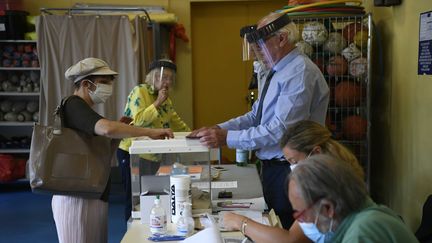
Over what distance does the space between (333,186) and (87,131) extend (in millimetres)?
1316

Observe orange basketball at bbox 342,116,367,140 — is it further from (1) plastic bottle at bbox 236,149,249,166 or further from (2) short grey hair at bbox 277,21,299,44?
(2) short grey hair at bbox 277,21,299,44

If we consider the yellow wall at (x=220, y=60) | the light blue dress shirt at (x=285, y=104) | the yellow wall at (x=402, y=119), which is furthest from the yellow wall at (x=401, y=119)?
the yellow wall at (x=220, y=60)

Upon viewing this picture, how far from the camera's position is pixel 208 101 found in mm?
5941

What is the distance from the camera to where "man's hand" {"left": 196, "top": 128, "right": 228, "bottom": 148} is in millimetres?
2188

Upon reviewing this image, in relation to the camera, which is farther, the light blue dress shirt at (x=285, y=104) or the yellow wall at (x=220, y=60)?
the yellow wall at (x=220, y=60)

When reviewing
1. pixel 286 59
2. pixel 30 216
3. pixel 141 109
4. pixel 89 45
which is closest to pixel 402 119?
pixel 286 59

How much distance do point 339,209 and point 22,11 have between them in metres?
4.93

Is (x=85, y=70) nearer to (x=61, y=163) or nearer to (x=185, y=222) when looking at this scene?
(x=61, y=163)

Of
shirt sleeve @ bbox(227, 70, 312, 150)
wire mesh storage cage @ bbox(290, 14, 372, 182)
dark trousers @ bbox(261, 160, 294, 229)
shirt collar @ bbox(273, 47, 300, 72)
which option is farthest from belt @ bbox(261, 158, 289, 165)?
wire mesh storage cage @ bbox(290, 14, 372, 182)

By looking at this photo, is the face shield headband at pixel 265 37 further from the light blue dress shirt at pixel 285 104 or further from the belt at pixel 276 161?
the belt at pixel 276 161

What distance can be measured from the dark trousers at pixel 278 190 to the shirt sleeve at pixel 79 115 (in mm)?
806

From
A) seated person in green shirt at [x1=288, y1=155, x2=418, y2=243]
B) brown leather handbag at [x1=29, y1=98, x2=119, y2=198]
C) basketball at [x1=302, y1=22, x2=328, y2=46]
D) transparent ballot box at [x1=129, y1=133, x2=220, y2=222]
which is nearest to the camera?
seated person in green shirt at [x1=288, y1=155, x2=418, y2=243]

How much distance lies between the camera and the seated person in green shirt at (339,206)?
1.22 meters

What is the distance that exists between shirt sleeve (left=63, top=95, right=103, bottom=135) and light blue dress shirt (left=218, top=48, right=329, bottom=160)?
1.98 ft
